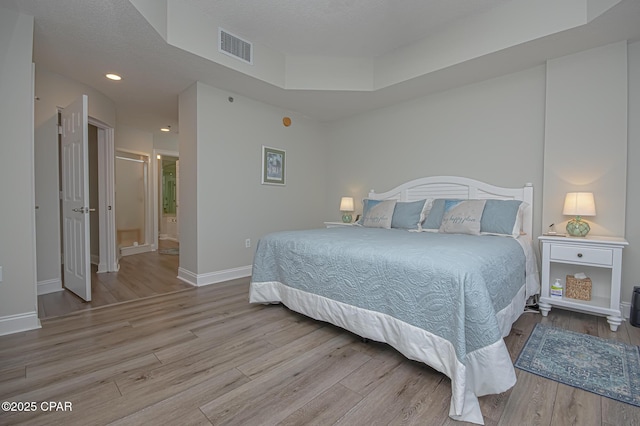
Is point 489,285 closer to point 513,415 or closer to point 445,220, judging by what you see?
point 513,415

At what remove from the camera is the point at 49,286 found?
317cm

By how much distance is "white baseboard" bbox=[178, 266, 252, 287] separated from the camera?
3.51 meters

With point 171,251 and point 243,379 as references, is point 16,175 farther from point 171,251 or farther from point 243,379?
point 171,251

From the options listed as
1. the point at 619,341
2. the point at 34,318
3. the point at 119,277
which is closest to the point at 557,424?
the point at 619,341

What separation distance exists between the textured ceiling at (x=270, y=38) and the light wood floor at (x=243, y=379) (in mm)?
2410

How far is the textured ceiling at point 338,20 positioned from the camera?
2600 mm

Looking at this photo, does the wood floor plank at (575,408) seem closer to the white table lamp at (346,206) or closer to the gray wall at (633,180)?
the gray wall at (633,180)

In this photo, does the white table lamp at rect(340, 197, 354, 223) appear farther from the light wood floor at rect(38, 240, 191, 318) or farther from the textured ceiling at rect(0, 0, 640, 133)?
the light wood floor at rect(38, 240, 191, 318)

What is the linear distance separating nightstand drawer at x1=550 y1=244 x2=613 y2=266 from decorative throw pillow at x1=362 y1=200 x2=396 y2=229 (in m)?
1.55

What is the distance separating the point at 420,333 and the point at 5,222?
3040mm

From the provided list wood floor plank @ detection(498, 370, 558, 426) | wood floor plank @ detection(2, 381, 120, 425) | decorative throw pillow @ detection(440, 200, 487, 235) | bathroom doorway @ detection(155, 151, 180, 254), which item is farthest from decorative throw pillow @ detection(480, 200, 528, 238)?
bathroom doorway @ detection(155, 151, 180, 254)

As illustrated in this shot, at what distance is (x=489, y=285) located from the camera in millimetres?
1677

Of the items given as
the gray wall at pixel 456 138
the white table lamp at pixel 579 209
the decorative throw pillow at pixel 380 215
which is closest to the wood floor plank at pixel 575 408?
the white table lamp at pixel 579 209

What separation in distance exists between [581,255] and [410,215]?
59.2 inches
